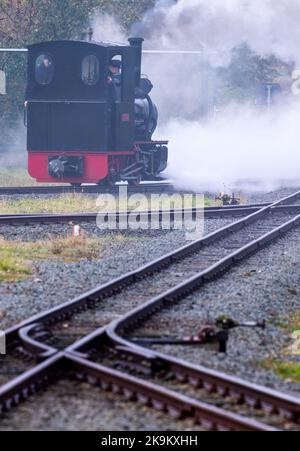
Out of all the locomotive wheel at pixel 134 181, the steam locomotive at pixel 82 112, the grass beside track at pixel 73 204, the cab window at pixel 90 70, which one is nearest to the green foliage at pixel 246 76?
the locomotive wheel at pixel 134 181

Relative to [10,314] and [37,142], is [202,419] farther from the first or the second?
[37,142]

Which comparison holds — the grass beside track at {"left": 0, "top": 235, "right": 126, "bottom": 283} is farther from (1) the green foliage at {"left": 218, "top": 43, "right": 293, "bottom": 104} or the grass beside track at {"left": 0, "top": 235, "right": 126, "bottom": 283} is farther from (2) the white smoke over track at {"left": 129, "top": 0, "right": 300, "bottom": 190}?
(1) the green foliage at {"left": 218, "top": 43, "right": 293, "bottom": 104}

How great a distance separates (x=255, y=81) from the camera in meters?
39.5

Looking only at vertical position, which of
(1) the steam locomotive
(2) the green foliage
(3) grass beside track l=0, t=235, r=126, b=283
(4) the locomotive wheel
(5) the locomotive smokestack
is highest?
(2) the green foliage

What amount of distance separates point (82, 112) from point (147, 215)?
464 cm

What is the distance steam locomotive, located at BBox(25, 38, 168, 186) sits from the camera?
20.5m

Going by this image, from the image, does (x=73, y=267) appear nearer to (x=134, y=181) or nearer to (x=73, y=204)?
(x=73, y=204)

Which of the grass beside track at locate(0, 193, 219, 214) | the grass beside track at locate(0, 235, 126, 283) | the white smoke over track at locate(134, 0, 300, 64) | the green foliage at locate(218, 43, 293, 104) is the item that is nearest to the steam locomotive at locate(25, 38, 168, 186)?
the grass beside track at locate(0, 193, 219, 214)

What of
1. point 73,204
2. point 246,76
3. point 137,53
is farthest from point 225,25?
point 246,76

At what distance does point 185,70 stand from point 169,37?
103 inches

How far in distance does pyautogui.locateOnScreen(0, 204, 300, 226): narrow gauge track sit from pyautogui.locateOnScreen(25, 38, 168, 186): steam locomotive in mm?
3234

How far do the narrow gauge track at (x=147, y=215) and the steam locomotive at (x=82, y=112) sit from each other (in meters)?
3.23

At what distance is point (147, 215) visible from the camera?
653 inches
